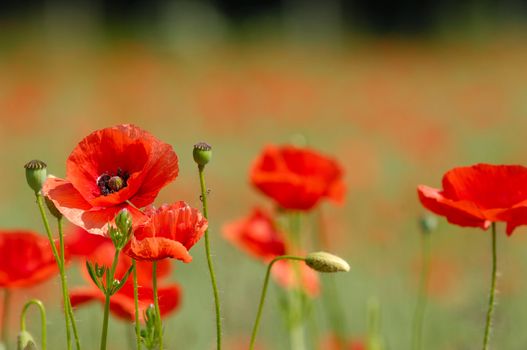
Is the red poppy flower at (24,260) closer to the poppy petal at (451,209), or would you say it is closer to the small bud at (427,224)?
the poppy petal at (451,209)

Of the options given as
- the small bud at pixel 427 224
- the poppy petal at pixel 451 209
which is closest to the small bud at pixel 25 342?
the poppy petal at pixel 451 209

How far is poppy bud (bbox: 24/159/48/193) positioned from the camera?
1.10 metres

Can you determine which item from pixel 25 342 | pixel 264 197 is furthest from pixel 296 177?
pixel 264 197

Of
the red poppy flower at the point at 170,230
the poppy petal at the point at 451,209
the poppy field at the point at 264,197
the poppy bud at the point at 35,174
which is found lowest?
the poppy field at the point at 264,197

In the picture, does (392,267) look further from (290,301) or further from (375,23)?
(375,23)

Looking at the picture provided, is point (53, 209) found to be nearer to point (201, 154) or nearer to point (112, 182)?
point (112, 182)

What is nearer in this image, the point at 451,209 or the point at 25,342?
the point at 25,342

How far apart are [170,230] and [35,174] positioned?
14cm

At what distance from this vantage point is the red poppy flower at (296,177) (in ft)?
5.74

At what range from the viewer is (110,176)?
47.1 inches

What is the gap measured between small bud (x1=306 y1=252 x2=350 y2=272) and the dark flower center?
214 millimetres

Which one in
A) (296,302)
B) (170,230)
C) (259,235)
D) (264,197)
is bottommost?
(264,197)

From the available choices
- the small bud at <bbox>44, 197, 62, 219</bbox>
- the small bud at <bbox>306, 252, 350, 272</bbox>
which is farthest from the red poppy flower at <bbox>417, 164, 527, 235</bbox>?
the small bud at <bbox>44, 197, 62, 219</bbox>

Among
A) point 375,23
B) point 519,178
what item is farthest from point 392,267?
point 375,23
